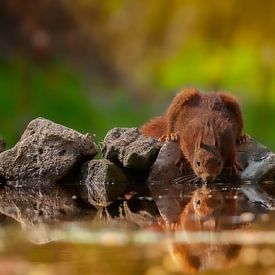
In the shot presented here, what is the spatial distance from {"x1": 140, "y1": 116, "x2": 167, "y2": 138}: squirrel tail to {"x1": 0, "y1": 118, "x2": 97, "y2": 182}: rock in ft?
1.52

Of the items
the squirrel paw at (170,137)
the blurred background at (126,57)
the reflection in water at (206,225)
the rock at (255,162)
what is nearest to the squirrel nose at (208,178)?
the reflection in water at (206,225)

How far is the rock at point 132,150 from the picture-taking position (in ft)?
18.4

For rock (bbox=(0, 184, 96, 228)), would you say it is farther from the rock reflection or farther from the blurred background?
the blurred background

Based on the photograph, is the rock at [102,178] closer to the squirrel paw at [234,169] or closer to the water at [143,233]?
the water at [143,233]

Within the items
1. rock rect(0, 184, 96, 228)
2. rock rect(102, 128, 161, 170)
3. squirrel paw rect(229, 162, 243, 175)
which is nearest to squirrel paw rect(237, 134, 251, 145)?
squirrel paw rect(229, 162, 243, 175)

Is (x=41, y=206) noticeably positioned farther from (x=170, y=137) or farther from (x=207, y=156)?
(x=170, y=137)

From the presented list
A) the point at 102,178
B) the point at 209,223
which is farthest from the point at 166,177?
the point at 209,223

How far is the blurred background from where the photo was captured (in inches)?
381

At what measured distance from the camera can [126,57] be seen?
974 cm

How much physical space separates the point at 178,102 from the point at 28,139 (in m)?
0.90

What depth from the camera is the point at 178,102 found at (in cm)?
602

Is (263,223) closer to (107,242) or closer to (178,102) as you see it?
(107,242)

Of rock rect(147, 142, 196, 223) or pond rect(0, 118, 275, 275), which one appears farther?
rock rect(147, 142, 196, 223)

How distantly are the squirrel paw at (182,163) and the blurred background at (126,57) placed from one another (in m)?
3.79
